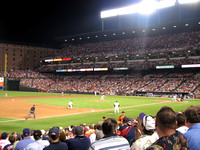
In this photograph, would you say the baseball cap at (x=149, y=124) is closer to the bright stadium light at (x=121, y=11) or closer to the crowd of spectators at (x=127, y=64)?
the crowd of spectators at (x=127, y=64)

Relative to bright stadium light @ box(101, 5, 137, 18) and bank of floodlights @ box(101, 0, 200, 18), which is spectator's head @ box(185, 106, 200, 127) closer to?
bank of floodlights @ box(101, 0, 200, 18)

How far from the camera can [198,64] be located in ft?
186

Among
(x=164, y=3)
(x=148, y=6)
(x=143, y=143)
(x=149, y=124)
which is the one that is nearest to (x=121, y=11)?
(x=148, y=6)

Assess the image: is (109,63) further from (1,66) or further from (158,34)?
(1,66)

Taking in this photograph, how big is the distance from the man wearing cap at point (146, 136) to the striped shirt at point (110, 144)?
509mm

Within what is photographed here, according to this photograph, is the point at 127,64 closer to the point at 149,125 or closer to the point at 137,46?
the point at 137,46

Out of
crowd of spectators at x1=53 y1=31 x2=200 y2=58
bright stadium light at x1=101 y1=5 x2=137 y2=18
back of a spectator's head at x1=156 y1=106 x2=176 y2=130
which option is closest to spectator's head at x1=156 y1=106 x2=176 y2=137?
back of a spectator's head at x1=156 y1=106 x2=176 y2=130

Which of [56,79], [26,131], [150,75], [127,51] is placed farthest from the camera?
[56,79]

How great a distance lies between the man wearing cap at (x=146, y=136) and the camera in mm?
3334

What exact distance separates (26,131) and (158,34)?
77.8 meters

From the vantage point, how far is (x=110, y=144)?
383 cm

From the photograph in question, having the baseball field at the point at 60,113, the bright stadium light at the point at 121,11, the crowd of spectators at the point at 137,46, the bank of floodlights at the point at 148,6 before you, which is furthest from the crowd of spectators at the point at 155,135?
the bright stadium light at the point at 121,11

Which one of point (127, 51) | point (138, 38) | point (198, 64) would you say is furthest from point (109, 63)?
point (198, 64)

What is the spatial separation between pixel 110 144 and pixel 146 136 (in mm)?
750
